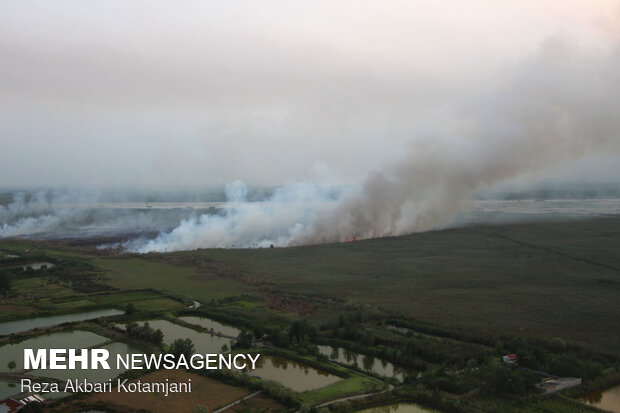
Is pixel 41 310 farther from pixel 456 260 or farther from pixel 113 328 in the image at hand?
pixel 456 260

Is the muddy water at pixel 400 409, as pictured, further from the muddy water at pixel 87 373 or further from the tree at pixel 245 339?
the muddy water at pixel 87 373

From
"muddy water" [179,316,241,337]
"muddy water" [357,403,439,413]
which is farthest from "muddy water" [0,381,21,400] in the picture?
"muddy water" [357,403,439,413]

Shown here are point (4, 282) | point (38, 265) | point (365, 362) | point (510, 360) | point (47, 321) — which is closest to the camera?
point (510, 360)

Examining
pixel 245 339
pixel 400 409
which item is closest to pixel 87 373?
pixel 245 339

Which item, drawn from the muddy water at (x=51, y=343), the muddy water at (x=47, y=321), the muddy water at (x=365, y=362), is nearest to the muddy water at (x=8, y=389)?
the muddy water at (x=51, y=343)

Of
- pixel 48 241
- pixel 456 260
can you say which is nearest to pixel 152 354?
pixel 456 260

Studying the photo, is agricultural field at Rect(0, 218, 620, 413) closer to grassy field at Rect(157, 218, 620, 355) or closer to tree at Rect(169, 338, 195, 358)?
grassy field at Rect(157, 218, 620, 355)

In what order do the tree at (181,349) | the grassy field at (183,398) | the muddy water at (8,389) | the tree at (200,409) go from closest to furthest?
1. the tree at (200,409)
2. the grassy field at (183,398)
3. the muddy water at (8,389)
4. the tree at (181,349)

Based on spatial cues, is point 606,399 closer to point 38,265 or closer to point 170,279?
point 170,279
